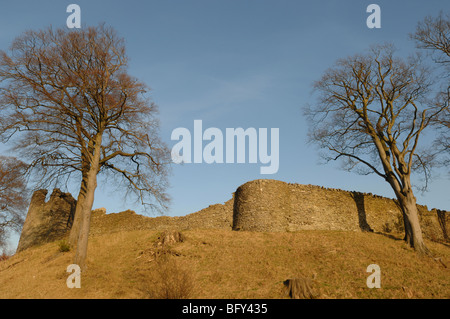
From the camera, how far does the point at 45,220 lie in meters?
21.9

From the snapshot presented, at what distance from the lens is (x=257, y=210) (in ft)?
65.5

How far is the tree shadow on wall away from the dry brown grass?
3.37m

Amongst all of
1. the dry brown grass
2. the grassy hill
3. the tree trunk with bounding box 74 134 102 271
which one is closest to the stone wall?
the grassy hill

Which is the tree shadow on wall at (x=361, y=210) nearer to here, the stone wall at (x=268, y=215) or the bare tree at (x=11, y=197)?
the stone wall at (x=268, y=215)

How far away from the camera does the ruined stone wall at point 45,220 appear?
21312mm

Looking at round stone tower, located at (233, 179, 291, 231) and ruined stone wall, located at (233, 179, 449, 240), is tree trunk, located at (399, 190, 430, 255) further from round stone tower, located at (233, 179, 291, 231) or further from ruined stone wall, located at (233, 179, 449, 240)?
round stone tower, located at (233, 179, 291, 231)

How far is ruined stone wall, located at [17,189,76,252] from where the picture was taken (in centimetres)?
2131

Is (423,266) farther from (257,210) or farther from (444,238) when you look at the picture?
(444,238)

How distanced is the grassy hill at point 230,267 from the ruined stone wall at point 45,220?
379 cm

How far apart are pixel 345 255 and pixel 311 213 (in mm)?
6960
